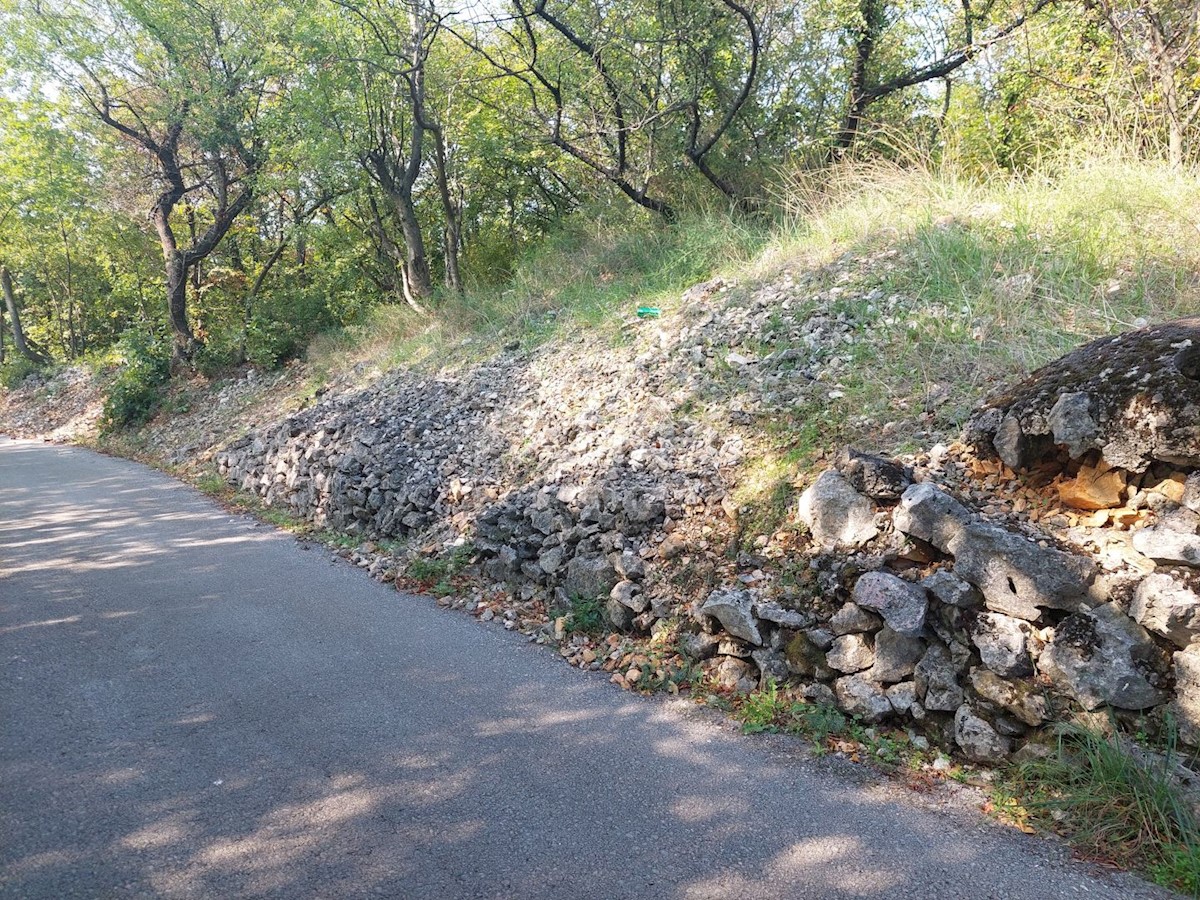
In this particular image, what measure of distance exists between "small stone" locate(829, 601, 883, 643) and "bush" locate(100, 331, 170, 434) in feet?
53.7

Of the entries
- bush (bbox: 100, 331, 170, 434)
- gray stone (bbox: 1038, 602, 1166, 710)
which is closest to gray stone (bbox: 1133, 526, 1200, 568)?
gray stone (bbox: 1038, 602, 1166, 710)

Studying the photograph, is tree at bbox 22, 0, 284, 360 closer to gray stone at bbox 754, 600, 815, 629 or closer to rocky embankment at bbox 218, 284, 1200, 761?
rocky embankment at bbox 218, 284, 1200, 761

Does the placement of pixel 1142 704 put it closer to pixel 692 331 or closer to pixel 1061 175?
pixel 692 331

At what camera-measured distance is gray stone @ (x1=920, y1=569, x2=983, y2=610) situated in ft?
12.0

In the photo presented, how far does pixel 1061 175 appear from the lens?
7.05 meters

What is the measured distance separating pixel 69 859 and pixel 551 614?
120 inches

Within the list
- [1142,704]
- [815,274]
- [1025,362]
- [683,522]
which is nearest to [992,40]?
[815,274]

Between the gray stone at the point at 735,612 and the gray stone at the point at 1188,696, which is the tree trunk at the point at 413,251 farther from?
the gray stone at the point at 1188,696

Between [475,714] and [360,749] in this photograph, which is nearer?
[360,749]

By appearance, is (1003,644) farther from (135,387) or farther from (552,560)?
(135,387)

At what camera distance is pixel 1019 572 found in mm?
3535

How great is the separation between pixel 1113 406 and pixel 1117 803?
1933 millimetres

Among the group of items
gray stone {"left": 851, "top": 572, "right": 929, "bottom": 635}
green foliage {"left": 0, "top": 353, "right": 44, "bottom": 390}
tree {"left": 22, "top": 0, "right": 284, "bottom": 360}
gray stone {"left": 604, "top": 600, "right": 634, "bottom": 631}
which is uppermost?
tree {"left": 22, "top": 0, "right": 284, "bottom": 360}

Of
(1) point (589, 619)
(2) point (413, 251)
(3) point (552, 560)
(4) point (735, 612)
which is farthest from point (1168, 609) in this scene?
(2) point (413, 251)
